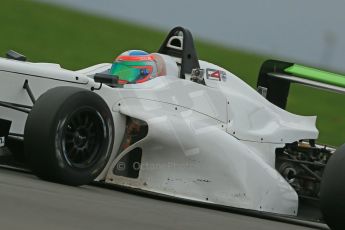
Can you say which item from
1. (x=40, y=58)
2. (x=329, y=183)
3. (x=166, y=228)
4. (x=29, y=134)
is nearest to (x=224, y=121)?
(x=329, y=183)

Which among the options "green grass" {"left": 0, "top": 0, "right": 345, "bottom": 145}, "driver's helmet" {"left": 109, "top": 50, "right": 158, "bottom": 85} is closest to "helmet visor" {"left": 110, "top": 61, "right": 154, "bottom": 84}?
"driver's helmet" {"left": 109, "top": 50, "right": 158, "bottom": 85}

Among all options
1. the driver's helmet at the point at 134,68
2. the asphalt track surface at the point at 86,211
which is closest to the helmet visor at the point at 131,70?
the driver's helmet at the point at 134,68

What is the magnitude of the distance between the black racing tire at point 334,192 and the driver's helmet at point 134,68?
2230 millimetres

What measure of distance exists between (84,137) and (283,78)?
3190 millimetres

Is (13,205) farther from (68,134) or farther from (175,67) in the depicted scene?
(175,67)

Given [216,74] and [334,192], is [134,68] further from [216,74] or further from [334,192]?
[334,192]

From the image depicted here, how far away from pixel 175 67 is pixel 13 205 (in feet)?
13.5

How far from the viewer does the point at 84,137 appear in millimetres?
8008

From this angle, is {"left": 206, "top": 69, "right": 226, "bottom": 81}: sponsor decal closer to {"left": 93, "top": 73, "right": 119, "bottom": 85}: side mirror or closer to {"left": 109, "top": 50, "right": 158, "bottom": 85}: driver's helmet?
{"left": 109, "top": 50, "right": 158, "bottom": 85}: driver's helmet

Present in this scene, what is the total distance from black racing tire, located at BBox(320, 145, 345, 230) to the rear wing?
2172 millimetres

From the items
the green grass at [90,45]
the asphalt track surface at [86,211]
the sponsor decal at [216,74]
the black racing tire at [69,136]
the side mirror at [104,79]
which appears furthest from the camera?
the green grass at [90,45]

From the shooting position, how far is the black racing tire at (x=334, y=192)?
771cm

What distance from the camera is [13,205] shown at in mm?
5707

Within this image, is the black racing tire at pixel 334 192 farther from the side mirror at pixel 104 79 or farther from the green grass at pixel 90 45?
the green grass at pixel 90 45
